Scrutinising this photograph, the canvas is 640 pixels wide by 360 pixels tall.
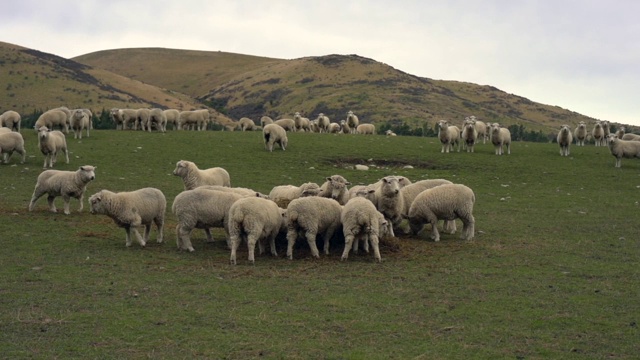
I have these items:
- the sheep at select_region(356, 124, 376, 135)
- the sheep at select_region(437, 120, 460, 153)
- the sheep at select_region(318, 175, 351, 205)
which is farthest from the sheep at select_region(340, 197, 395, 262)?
the sheep at select_region(356, 124, 376, 135)

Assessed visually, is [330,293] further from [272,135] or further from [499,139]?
[499,139]

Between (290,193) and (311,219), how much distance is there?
3230mm

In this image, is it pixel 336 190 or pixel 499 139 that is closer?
pixel 336 190

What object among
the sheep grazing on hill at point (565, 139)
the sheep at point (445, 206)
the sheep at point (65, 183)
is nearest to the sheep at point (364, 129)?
the sheep grazing on hill at point (565, 139)

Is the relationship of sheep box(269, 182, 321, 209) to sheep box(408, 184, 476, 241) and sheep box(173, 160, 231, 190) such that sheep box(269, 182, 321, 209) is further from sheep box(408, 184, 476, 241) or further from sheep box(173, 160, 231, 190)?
sheep box(173, 160, 231, 190)

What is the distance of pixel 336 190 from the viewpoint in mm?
15859

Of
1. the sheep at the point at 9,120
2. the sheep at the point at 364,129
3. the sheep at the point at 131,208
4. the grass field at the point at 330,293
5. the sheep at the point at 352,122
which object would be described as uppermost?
the sheep at the point at 352,122

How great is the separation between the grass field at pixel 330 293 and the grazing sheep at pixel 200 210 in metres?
0.55

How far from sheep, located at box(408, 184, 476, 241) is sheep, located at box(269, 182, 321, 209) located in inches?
95.9

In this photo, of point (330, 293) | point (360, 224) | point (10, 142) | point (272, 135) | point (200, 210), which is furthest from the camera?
point (272, 135)

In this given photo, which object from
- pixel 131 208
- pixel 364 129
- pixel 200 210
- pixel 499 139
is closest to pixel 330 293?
pixel 200 210

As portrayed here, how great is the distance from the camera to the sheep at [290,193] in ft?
51.6

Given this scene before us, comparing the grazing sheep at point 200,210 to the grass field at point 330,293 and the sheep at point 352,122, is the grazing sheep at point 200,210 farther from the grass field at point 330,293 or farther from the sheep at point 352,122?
the sheep at point 352,122

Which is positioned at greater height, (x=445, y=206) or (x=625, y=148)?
(x=625, y=148)
